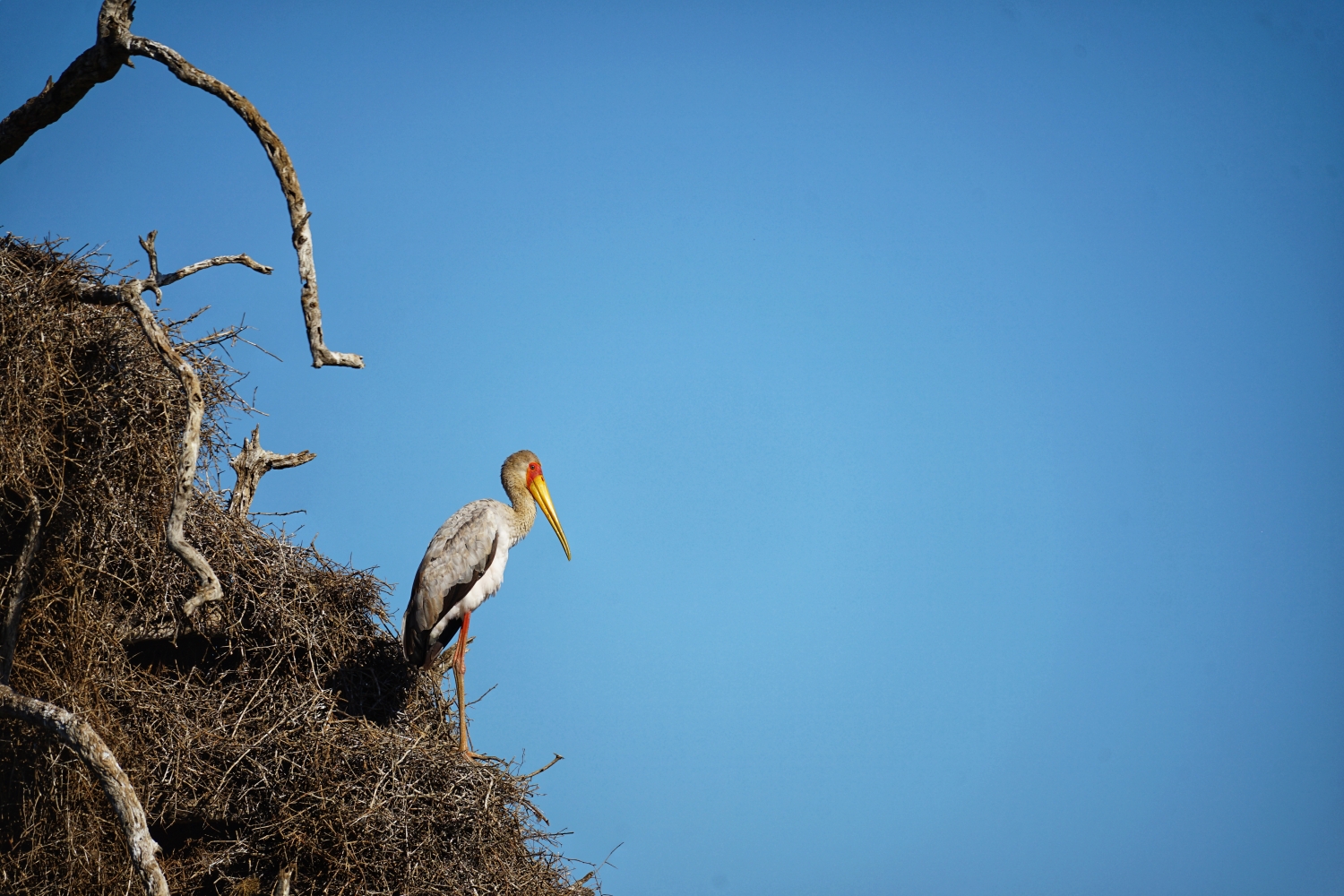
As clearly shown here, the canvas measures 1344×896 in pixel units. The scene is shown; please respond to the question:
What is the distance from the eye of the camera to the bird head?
33.7 ft

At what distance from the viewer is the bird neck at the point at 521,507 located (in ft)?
32.8

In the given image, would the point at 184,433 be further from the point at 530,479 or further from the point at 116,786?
the point at 530,479

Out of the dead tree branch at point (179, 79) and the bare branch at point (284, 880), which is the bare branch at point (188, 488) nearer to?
the dead tree branch at point (179, 79)

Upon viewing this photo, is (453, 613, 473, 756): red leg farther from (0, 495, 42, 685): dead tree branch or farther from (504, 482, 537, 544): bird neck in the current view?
(0, 495, 42, 685): dead tree branch

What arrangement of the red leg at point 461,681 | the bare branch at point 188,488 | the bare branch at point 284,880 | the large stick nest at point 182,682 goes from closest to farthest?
the bare branch at point 188,488 → the large stick nest at point 182,682 → the bare branch at point 284,880 → the red leg at point 461,681

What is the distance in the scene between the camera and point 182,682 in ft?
23.6

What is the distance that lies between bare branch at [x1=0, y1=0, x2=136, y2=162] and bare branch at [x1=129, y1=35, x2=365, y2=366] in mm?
71

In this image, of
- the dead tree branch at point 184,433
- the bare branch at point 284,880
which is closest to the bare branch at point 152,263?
the dead tree branch at point 184,433

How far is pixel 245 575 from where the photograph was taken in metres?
7.83

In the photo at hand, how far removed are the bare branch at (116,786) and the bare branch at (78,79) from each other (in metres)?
2.69

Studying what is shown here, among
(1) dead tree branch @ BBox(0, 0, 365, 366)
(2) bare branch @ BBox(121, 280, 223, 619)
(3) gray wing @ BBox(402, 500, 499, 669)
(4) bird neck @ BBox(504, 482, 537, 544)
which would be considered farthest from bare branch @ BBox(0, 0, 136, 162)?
(4) bird neck @ BBox(504, 482, 537, 544)

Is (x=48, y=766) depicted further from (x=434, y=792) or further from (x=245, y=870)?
(x=434, y=792)

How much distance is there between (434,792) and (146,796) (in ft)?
5.55

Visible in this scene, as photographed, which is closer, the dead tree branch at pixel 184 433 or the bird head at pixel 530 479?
the dead tree branch at pixel 184 433
